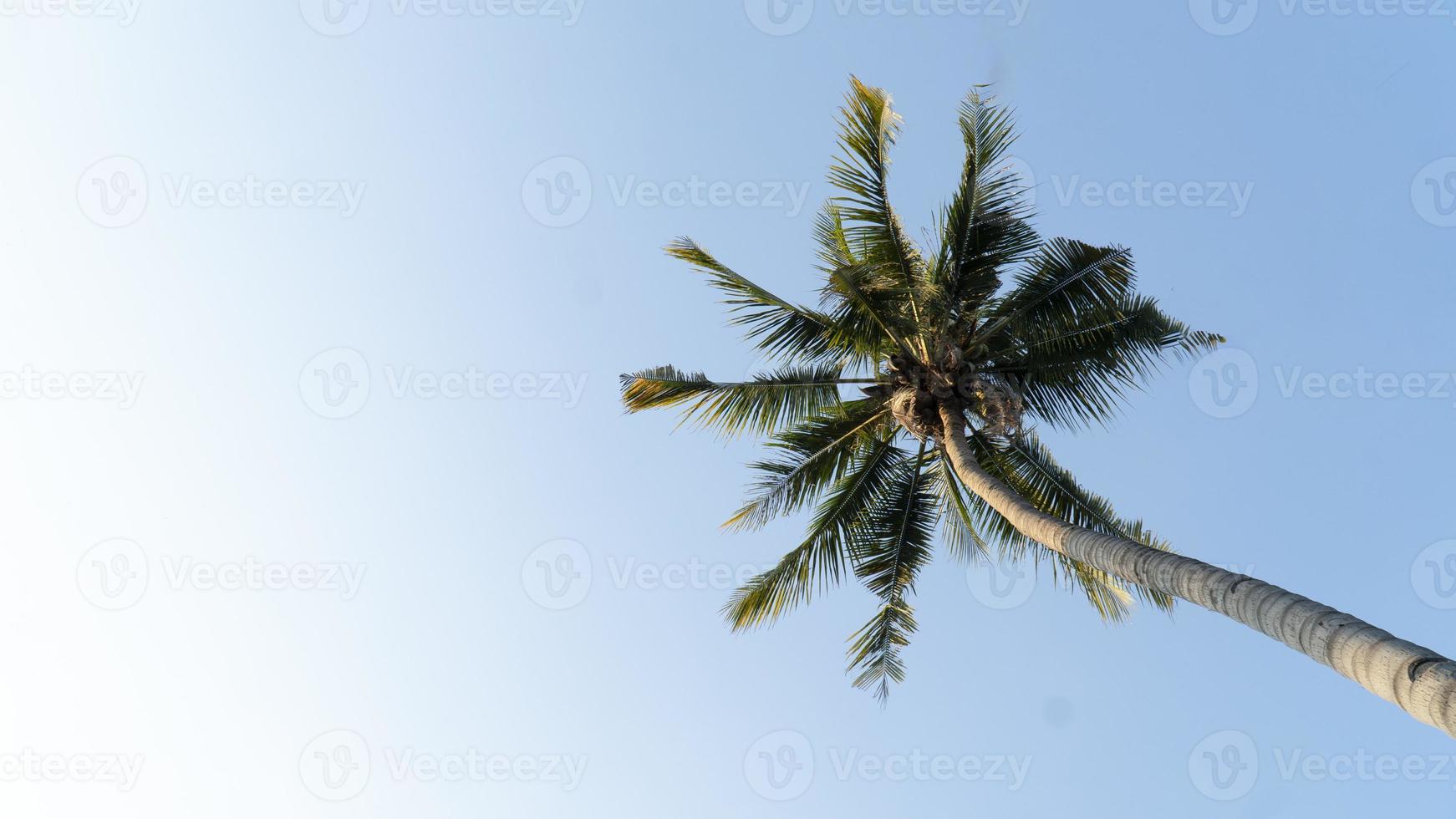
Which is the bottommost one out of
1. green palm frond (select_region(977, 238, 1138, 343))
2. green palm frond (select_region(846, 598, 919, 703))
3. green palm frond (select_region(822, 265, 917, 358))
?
green palm frond (select_region(846, 598, 919, 703))

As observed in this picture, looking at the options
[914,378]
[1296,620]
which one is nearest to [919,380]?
[914,378]

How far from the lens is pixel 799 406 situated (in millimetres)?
10852

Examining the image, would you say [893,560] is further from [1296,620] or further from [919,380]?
[1296,620]

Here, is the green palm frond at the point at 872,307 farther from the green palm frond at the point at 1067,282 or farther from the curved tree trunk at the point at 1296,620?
the curved tree trunk at the point at 1296,620

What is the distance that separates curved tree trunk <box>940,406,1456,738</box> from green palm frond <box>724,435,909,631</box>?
3219mm

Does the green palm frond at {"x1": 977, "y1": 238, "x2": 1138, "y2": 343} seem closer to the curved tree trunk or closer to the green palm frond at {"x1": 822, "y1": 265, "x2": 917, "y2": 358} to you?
the green palm frond at {"x1": 822, "y1": 265, "x2": 917, "y2": 358}

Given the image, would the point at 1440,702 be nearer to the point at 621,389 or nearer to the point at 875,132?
the point at 875,132

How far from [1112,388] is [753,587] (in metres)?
5.07

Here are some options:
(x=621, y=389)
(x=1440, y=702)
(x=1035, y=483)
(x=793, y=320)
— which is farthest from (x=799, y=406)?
(x=1440, y=702)

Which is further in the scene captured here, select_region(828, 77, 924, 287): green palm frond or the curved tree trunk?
select_region(828, 77, 924, 287): green palm frond

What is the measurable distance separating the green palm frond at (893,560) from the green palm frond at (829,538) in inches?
5.9

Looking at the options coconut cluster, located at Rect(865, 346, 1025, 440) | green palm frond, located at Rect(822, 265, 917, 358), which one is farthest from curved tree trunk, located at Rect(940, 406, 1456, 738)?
green palm frond, located at Rect(822, 265, 917, 358)

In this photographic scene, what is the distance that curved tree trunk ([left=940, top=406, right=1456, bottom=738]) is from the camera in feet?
12.9

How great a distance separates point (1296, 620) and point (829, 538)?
20.6ft
